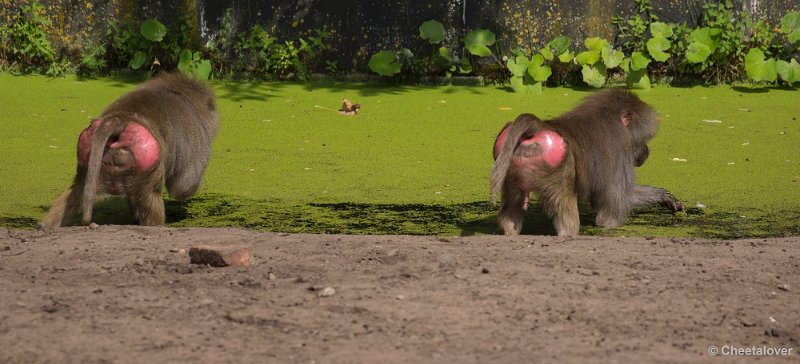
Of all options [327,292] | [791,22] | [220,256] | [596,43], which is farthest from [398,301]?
[791,22]

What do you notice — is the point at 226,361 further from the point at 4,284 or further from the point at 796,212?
the point at 796,212

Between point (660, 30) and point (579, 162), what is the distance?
18.0 ft

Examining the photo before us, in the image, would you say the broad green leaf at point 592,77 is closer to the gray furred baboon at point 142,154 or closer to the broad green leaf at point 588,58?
the broad green leaf at point 588,58

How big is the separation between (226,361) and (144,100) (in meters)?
3.18

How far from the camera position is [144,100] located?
6.63 m

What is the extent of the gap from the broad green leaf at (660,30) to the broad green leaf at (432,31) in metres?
2.16

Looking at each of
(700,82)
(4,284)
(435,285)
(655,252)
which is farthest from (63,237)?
(700,82)

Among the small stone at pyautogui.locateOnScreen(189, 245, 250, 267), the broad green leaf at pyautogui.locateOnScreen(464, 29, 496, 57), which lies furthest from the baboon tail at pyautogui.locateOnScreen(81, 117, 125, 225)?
the broad green leaf at pyautogui.locateOnScreen(464, 29, 496, 57)

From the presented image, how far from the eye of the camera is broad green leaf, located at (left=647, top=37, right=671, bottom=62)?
439 inches

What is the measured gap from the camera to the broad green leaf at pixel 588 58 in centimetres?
1120

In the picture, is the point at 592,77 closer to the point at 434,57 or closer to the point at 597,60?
the point at 597,60

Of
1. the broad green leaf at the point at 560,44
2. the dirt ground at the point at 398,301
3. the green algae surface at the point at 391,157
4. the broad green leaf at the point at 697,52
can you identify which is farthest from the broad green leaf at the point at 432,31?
the dirt ground at the point at 398,301

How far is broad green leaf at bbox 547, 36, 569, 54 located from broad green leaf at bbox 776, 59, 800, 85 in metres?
2.17

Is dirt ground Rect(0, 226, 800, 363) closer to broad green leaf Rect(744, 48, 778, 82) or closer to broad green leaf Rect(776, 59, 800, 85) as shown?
broad green leaf Rect(744, 48, 778, 82)
